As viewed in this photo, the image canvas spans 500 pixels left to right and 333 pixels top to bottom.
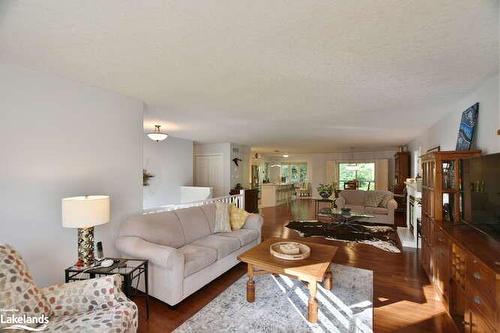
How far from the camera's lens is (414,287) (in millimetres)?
2896

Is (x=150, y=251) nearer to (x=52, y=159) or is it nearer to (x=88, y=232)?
(x=88, y=232)

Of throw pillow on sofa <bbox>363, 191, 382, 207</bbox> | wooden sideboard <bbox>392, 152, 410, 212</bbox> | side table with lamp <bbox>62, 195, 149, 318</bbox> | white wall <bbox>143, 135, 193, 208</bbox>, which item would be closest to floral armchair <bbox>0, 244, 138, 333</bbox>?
side table with lamp <bbox>62, 195, 149, 318</bbox>

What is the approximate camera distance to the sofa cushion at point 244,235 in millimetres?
3612

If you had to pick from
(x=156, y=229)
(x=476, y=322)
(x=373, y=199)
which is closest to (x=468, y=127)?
(x=476, y=322)

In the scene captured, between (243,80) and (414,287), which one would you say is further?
(414,287)

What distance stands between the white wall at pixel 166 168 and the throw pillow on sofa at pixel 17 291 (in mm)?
4438

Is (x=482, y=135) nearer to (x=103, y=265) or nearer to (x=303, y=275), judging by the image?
(x=303, y=275)

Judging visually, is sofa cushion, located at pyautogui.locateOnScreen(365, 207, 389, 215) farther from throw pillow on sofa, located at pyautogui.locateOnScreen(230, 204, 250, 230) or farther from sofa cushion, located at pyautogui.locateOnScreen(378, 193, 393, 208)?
throw pillow on sofa, located at pyautogui.locateOnScreen(230, 204, 250, 230)

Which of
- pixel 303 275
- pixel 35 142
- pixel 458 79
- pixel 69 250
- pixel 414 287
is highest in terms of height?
pixel 458 79

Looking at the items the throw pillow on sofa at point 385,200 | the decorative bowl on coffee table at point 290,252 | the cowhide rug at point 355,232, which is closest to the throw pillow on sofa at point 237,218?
the decorative bowl on coffee table at point 290,252

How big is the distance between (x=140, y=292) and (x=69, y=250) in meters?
0.88

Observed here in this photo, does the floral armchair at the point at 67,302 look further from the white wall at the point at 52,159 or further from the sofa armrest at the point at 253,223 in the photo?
the sofa armrest at the point at 253,223

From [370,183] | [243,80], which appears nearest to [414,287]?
[243,80]

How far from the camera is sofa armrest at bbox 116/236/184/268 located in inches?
95.5
